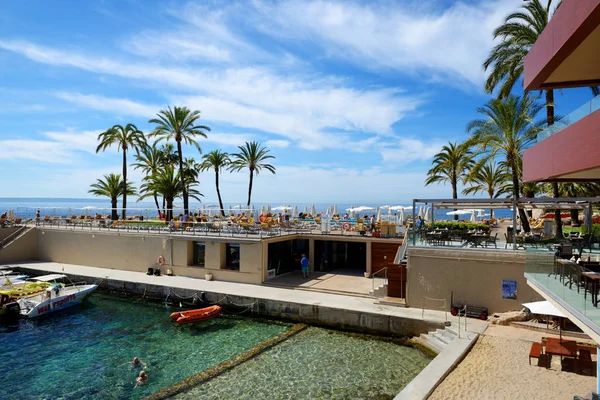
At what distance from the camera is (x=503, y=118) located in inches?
872

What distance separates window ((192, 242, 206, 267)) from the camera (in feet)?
88.7

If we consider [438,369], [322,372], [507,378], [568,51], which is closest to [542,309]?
[507,378]

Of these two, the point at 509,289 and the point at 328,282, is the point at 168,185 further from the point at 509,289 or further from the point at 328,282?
the point at 509,289

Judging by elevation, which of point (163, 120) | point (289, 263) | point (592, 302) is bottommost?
point (289, 263)

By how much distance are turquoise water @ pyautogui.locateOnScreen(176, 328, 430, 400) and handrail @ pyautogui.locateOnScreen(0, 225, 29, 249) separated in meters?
29.6

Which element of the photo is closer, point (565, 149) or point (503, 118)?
point (565, 149)

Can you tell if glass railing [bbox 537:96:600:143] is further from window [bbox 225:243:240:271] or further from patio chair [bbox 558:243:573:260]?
window [bbox 225:243:240:271]

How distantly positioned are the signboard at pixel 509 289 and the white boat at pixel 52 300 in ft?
74.1

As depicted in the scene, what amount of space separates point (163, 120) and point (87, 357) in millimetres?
26340

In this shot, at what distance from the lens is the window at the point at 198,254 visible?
1064 inches

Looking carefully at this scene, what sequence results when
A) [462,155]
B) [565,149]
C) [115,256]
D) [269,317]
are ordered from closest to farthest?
[565,149], [269,317], [115,256], [462,155]

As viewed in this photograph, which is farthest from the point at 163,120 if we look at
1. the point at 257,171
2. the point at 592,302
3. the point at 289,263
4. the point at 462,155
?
the point at 592,302

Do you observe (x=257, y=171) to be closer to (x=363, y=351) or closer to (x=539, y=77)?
(x=363, y=351)

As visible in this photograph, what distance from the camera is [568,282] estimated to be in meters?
10.0
